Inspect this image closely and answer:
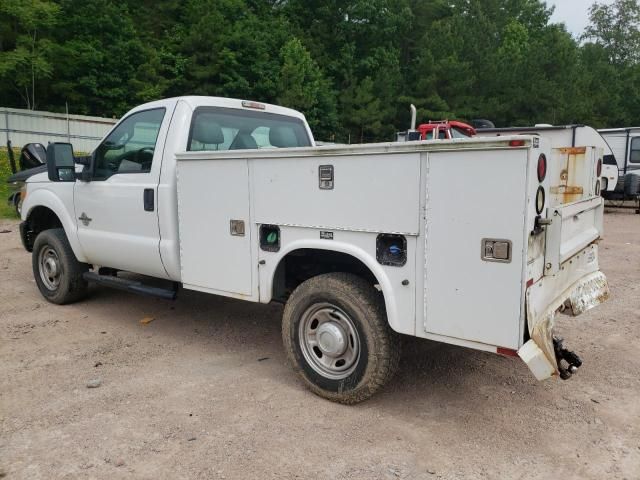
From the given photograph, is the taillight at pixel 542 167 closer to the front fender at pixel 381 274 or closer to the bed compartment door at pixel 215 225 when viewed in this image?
the front fender at pixel 381 274

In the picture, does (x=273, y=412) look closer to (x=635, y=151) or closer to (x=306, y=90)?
(x=635, y=151)

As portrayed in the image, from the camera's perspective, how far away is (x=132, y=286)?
16.8 feet

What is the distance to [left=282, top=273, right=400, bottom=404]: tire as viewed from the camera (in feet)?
11.3

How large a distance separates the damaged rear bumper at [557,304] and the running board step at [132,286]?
3074 millimetres

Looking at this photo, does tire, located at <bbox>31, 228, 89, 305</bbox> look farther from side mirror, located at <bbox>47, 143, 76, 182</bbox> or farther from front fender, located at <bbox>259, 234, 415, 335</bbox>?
front fender, located at <bbox>259, 234, 415, 335</bbox>

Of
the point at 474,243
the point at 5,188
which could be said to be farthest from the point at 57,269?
the point at 5,188

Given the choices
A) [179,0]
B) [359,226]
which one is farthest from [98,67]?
[359,226]

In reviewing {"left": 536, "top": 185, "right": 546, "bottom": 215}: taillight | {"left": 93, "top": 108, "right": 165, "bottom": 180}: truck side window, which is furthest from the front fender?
{"left": 93, "top": 108, "right": 165, "bottom": 180}: truck side window

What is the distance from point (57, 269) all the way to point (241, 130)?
A: 8.89 feet

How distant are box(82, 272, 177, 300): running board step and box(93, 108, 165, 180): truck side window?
101 centimetres

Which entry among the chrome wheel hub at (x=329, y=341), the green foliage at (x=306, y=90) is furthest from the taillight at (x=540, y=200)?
the green foliage at (x=306, y=90)

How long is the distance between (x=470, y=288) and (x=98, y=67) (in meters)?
30.0

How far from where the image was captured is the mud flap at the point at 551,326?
9.74ft

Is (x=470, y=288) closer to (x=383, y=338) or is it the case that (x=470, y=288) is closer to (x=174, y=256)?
(x=383, y=338)
